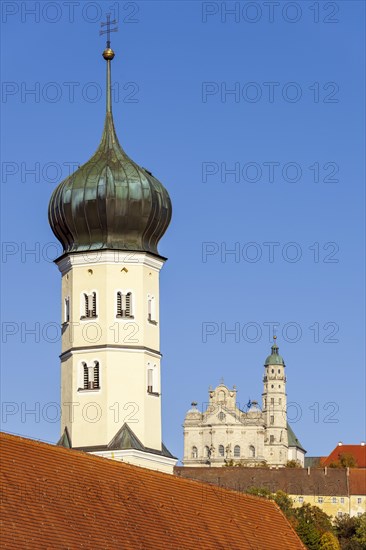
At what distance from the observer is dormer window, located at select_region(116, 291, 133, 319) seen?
1710 inches

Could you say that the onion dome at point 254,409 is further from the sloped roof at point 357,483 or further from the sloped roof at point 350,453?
the sloped roof at point 357,483

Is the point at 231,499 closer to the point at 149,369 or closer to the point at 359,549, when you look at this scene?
the point at 149,369

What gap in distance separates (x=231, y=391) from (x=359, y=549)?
255 feet

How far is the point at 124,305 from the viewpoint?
143 feet

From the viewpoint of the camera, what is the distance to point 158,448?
4334 cm

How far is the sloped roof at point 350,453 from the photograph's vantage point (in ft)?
610

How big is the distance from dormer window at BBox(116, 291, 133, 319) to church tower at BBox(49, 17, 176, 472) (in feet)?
0.09

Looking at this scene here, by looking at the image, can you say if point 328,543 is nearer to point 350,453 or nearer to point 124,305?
point 124,305

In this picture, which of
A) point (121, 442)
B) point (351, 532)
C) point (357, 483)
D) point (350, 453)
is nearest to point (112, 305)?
point (121, 442)

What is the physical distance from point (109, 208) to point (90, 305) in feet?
8.86

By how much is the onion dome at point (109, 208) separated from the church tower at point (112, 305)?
3 centimetres

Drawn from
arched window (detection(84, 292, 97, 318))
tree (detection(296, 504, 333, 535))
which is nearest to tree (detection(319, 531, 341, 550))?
tree (detection(296, 504, 333, 535))

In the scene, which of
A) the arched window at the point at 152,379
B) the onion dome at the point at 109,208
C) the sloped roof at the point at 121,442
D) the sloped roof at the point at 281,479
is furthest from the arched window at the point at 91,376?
the sloped roof at the point at 281,479

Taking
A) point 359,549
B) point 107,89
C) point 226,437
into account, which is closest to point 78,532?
point 107,89
